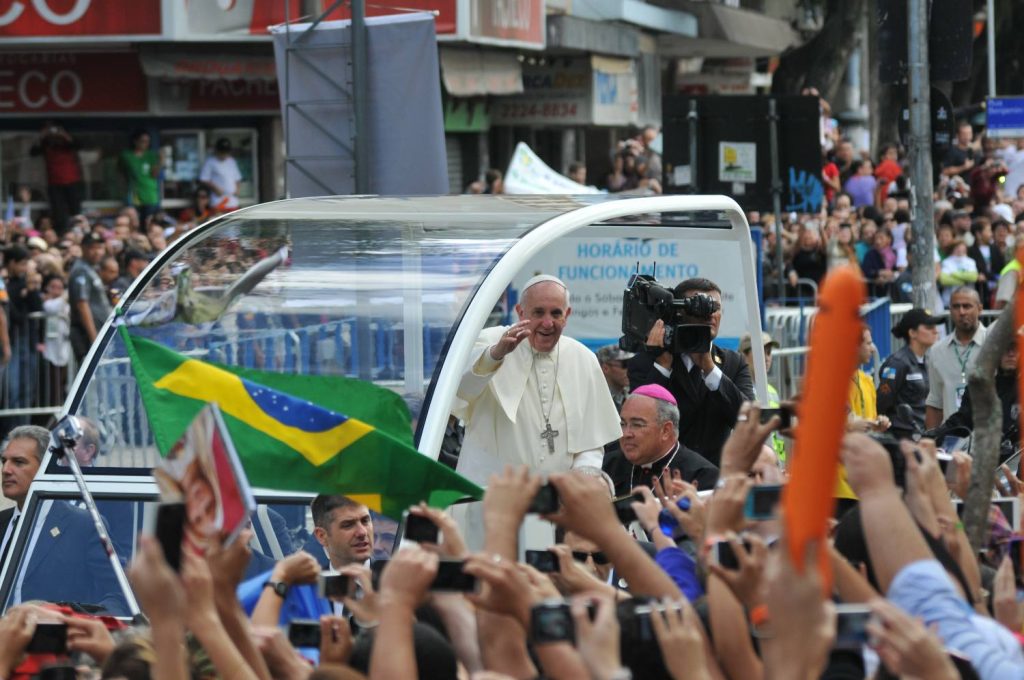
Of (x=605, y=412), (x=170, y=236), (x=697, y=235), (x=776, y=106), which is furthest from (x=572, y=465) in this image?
(x=170, y=236)

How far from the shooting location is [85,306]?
16.1 metres

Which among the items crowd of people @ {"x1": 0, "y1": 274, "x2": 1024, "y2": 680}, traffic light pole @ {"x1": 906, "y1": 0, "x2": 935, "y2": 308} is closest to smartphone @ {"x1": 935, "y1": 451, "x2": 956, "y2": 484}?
crowd of people @ {"x1": 0, "y1": 274, "x2": 1024, "y2": 680}

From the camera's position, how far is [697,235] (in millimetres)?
10758

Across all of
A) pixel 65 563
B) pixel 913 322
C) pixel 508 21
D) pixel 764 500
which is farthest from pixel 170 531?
pixel 508 21

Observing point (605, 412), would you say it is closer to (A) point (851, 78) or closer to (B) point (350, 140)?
(B) point (350, 140)

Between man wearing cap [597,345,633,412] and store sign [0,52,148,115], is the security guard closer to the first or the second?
man wearing cap [597,345,633,412]

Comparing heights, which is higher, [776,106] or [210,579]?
[776,106]

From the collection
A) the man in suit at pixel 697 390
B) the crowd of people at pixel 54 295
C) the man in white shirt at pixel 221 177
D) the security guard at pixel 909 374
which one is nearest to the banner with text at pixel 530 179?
the crowd of people at pixel 54 295

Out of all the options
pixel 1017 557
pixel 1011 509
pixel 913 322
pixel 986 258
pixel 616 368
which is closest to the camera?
pixel 1017 557

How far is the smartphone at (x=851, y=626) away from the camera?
373cm

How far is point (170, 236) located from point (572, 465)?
11.7m

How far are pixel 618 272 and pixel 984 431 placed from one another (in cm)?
725

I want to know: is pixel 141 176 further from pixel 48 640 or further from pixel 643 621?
pixel 643 621

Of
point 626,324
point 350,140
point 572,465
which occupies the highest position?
point 350,140
